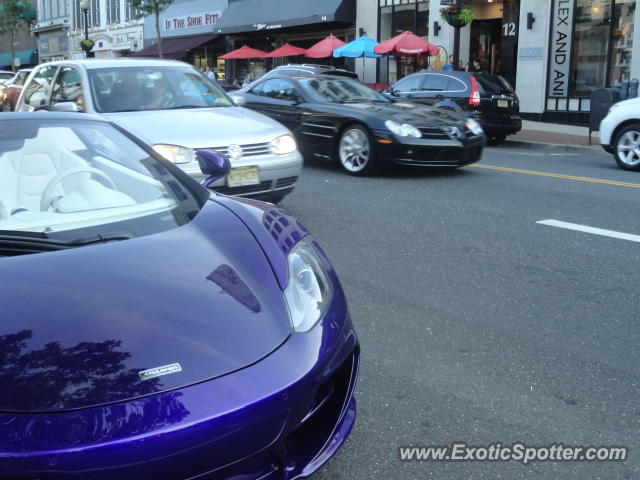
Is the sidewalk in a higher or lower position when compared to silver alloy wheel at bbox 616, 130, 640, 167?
lower

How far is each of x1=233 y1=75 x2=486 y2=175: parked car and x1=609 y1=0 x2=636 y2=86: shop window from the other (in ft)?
35.5

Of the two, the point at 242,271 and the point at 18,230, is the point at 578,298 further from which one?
the point at 18,230

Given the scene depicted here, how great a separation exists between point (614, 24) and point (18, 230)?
62.7 ft

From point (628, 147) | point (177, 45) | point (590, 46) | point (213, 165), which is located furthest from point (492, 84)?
point (177, 45)

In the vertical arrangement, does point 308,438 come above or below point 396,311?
above

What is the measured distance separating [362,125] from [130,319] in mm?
7470

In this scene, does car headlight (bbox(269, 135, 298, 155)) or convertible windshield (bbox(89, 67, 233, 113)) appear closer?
car headlight (bbox(269, 135, 298, 155))

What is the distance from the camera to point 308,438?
2.24 metres

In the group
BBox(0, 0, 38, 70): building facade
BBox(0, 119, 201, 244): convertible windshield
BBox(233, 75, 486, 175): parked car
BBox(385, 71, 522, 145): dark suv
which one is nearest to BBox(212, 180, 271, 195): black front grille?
BBox(0, 119, 201, 244): convertible windshield

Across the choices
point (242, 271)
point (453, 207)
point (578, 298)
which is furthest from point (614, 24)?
point (242, 271)

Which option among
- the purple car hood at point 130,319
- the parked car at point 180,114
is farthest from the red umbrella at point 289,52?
the purple car hood at point 130,319

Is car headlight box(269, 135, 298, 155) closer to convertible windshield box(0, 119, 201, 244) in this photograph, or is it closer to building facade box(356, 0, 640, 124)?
convertible windshield box(0, 119, 201, 244)

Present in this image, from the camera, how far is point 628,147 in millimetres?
10492

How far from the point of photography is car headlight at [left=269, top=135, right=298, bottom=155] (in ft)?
21.6
